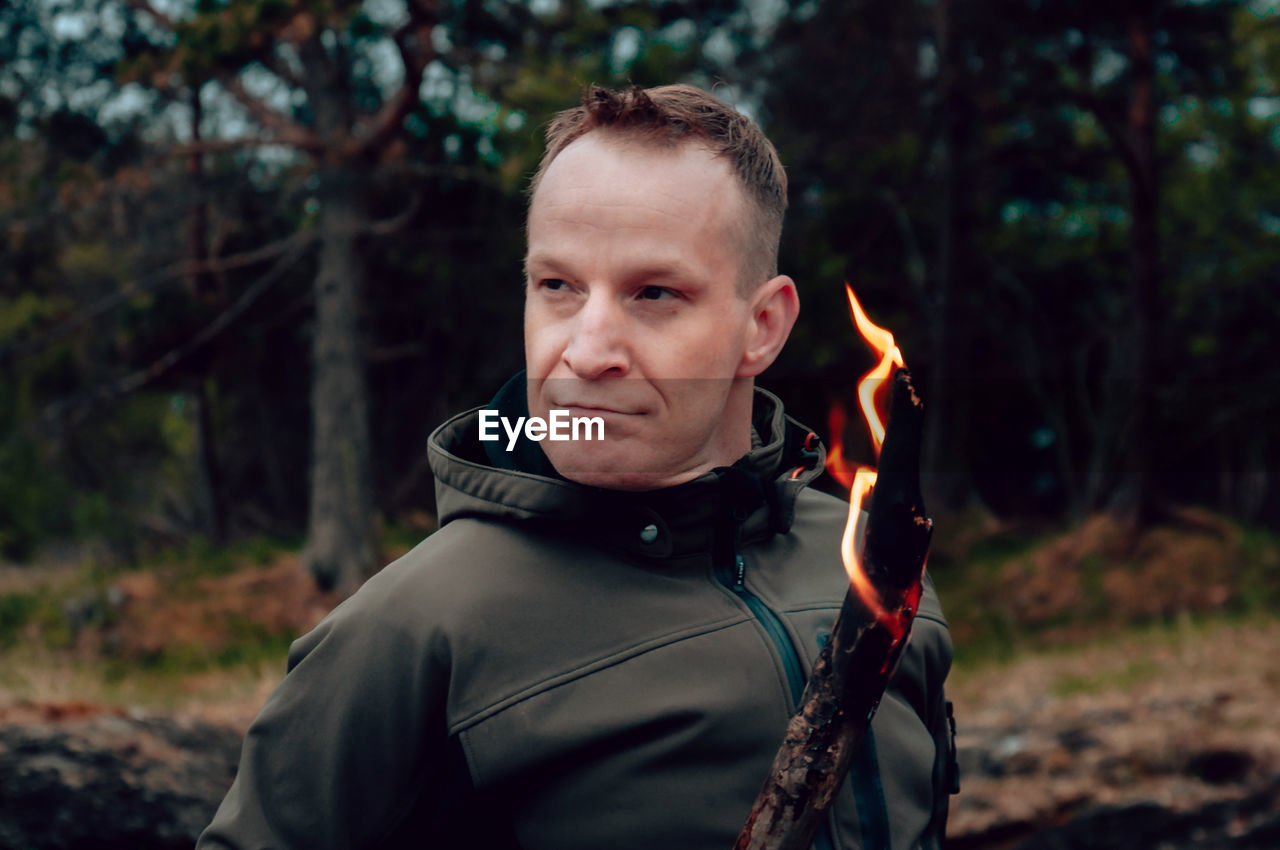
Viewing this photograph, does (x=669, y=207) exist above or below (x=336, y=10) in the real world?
below

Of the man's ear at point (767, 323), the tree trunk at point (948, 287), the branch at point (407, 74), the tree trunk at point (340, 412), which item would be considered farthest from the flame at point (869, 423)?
the tree trunk at point (948, 287)

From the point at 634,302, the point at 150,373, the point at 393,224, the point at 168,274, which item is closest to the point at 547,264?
the point at 634,302

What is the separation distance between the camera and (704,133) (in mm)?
1557

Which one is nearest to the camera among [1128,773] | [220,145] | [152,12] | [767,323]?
[767,323]

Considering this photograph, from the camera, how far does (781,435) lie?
72.2 inches

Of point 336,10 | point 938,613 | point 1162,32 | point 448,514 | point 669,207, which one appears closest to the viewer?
point 669,207

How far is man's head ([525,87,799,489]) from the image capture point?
1.47m

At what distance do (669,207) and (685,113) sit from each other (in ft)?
0.57

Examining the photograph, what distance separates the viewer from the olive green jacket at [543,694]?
144 centimetres

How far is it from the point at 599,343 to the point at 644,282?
0.11 meters

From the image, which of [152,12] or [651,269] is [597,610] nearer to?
[651,269]

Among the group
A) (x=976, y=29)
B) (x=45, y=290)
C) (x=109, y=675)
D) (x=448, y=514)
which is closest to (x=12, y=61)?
(x=45, y=290)

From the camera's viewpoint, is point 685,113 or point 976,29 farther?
point 976,29

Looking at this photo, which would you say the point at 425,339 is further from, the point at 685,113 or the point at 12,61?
the point at 685,113
